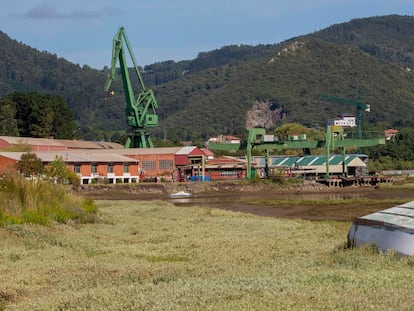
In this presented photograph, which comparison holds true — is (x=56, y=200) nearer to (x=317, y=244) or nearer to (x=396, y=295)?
(x=317, y=244)

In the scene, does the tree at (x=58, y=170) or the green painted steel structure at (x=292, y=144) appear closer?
the tree at (x=58, y=170)

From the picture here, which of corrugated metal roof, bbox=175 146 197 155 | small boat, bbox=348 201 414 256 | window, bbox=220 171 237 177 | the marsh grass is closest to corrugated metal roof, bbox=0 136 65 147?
corrugated metal roof, bbox=175 146 197 155

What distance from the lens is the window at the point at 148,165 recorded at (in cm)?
10094

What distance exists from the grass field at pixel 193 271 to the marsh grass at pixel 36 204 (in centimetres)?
90

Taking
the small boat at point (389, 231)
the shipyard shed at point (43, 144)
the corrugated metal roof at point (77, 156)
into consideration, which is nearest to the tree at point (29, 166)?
the corrugated metal roof at point (77, 156)

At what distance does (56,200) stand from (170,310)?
19.2 meters

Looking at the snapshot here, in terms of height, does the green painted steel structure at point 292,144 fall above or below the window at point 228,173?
above

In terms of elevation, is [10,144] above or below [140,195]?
above

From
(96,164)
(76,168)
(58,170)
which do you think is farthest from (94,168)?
(58,170)

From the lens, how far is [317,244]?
74.6 ft

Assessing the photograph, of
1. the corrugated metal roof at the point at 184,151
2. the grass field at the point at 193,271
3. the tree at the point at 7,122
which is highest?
the tree at the point at 7,122

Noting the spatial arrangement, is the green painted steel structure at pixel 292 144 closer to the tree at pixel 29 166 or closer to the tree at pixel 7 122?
the tree at pixel 29 166

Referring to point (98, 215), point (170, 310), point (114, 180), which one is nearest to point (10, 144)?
point (114, 180)

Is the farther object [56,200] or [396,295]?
[56,200]
